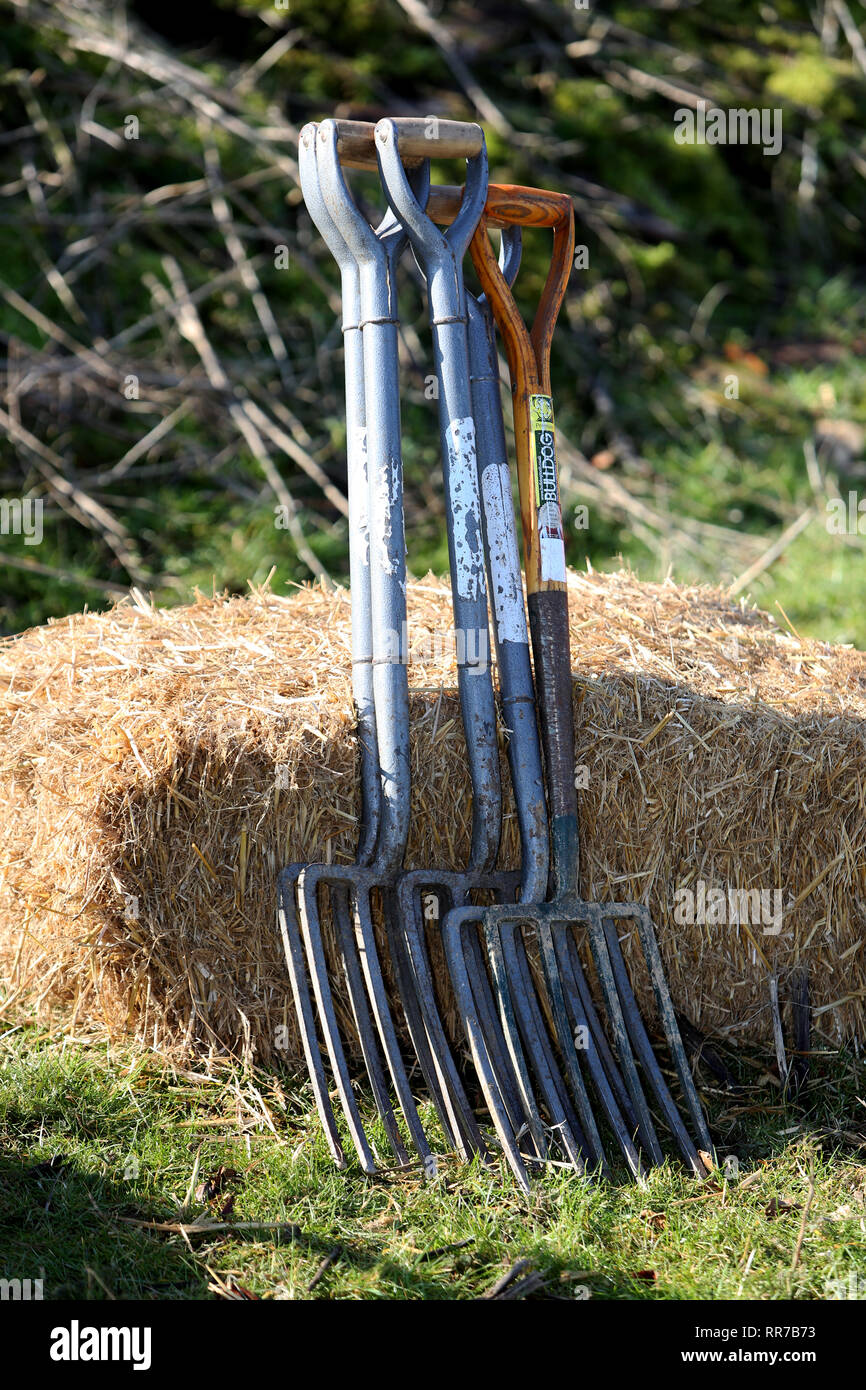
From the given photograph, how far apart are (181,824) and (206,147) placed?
4418 mm

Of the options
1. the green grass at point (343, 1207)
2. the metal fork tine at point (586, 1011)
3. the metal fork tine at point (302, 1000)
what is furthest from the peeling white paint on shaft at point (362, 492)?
the green grass at point (343, 1207)

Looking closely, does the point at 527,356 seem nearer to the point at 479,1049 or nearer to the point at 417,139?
the point at 417,139

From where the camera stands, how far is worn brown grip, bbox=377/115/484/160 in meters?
2.56

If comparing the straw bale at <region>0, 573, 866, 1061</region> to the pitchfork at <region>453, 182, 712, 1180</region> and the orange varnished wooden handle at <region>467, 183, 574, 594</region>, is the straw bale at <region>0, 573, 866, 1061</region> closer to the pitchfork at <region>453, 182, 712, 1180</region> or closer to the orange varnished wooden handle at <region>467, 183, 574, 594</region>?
the pitchfork at <region>453, 182, 712, 1180</region>

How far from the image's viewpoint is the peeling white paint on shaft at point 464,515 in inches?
101

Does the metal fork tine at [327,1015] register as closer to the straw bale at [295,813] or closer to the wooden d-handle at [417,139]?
the straw bale at [295,813]

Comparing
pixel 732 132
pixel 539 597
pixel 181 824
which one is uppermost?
pixel 732 132

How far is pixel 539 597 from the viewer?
2.66 m

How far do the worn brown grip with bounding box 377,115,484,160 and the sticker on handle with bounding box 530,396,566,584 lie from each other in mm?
588

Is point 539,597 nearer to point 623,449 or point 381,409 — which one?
point 381,409

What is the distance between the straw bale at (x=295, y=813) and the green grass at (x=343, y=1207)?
0.21 metres

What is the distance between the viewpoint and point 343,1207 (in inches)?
87.1

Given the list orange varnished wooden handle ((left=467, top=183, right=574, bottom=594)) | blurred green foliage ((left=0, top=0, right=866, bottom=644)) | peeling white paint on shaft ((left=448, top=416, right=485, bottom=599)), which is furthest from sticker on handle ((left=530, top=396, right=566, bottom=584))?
blurred green foliage ((left=0, top=0, right=866, bottom=644))
